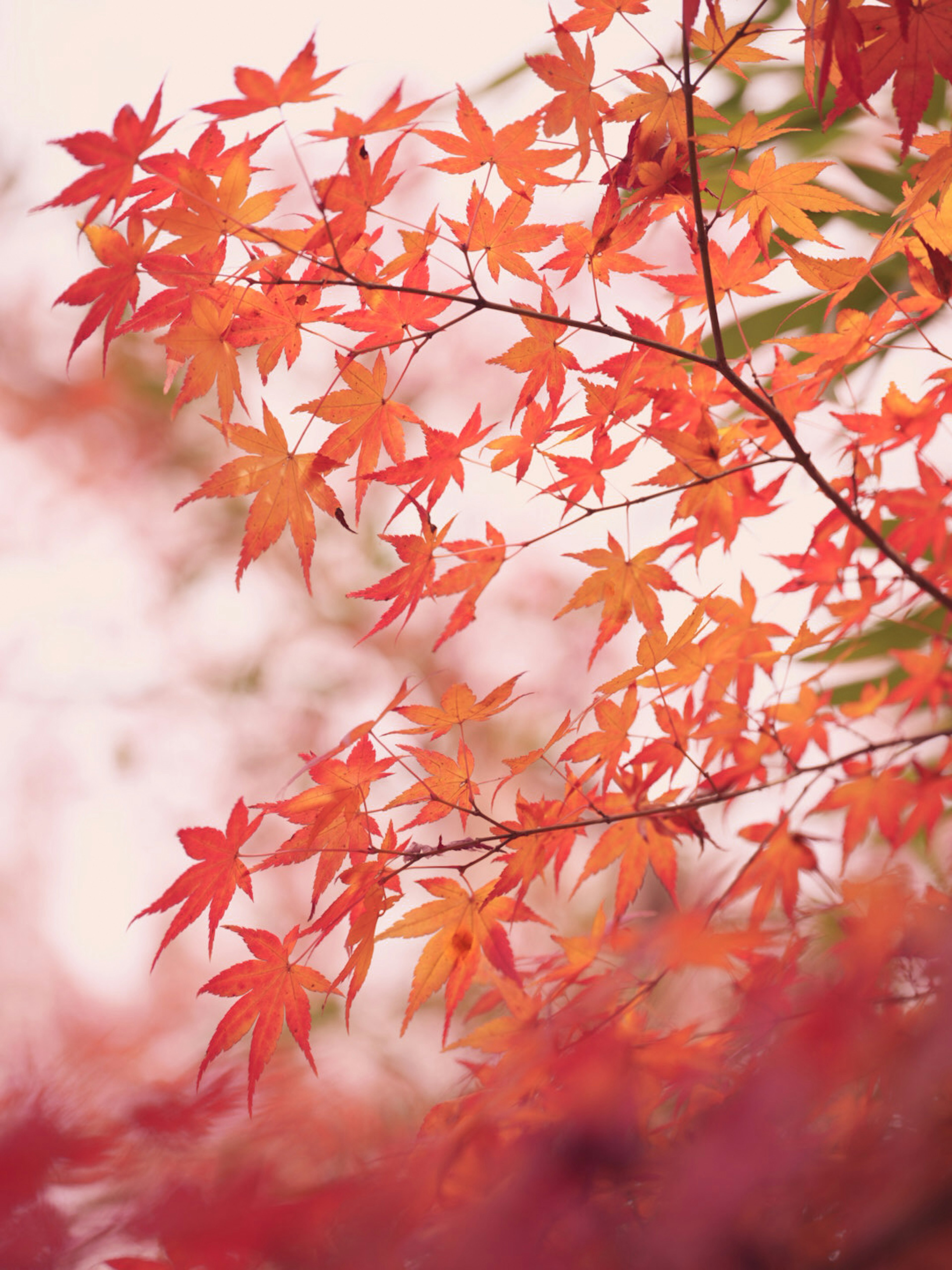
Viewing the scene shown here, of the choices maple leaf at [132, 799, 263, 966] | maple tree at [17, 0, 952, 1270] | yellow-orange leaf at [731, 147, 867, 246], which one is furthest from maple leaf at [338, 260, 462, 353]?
maple leaf at [132, 799, 263, 966]

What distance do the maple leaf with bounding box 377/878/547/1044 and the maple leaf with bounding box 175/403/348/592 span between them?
0.24 metres

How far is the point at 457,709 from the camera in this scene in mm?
617

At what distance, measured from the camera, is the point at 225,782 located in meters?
2.85

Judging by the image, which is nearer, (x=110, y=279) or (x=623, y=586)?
(x=110, y=279)

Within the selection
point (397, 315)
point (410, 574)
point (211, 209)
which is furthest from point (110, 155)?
point (410, 574)

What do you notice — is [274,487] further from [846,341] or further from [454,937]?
[846,341]

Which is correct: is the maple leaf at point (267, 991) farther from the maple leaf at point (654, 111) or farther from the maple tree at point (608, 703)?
the maple leaf at point (654, 111)

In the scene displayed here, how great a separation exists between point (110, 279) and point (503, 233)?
0.93ft

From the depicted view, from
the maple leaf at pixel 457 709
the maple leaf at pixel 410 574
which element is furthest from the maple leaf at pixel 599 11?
the maple leaf at pixel 457 709

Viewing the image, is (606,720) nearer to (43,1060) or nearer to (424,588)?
(424,588)

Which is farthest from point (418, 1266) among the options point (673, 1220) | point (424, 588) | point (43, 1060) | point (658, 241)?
point (658, 241)

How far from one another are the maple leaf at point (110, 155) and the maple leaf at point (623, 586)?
1.27 ft

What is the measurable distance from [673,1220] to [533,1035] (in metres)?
0.19

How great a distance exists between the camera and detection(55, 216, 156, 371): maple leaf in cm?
54
